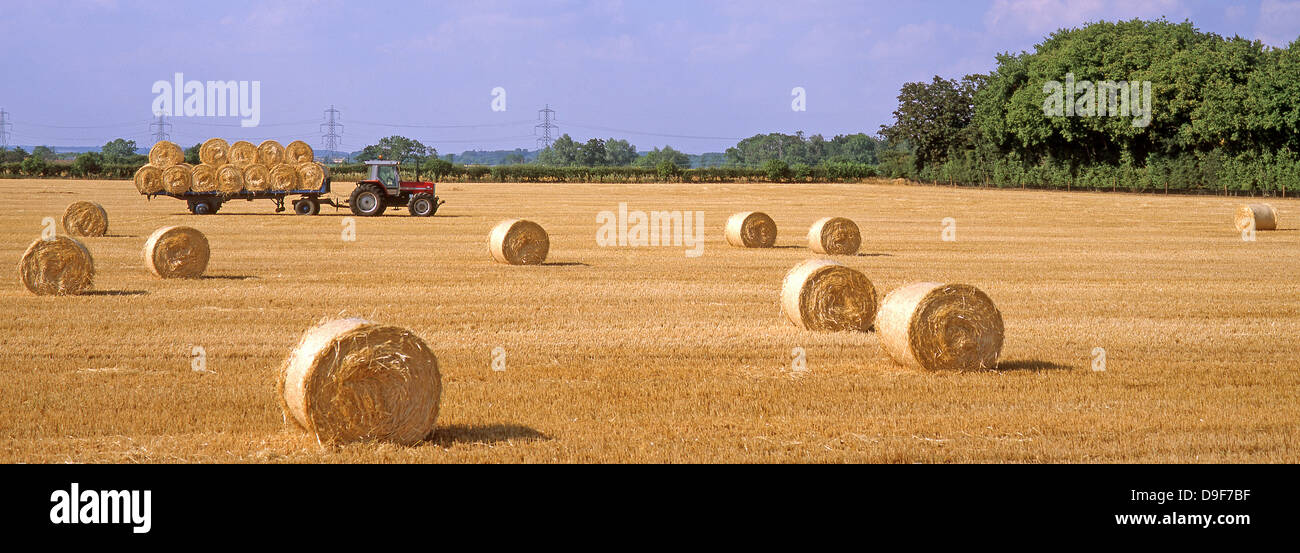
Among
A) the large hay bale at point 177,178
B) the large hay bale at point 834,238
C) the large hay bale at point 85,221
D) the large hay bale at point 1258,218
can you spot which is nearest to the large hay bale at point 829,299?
the large hay bale at point 834,238

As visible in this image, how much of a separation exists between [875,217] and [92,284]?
32171 millimetres

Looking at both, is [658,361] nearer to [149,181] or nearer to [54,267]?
[54,267]

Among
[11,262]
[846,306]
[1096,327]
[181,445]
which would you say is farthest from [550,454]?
[11,262]

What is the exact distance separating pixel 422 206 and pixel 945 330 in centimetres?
3142

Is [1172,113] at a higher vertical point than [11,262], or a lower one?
higher

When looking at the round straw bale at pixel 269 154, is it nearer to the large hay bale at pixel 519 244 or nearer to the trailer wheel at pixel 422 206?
the trailer wheel at pixel 422 206

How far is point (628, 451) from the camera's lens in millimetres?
8094

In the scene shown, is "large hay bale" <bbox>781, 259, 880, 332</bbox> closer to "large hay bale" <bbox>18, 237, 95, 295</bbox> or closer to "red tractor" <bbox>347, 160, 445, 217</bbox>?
"large hay bale" <bbox>18, 237, 95, 295</bbox>

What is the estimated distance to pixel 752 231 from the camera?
28.0m

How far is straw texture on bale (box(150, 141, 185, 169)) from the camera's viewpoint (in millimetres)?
40750

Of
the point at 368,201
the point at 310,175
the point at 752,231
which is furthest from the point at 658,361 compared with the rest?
the point at 310,175

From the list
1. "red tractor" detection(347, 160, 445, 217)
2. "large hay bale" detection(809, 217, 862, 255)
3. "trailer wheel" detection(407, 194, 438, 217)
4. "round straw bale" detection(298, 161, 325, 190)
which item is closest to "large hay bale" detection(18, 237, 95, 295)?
"large hay bale" detection(809, 217, 862, 255)
